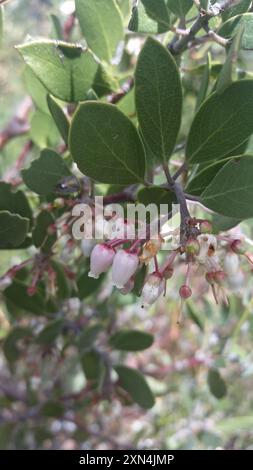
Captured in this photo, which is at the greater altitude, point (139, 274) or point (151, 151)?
point (151, 151)

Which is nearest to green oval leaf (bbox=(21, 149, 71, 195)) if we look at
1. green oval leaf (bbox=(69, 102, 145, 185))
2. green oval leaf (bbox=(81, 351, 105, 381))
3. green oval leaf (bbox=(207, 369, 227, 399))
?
green oval leaf (bbox=(69, 102, 145, 185))

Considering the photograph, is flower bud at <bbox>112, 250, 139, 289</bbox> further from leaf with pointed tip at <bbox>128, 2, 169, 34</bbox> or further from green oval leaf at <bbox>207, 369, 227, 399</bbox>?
green oval leaf at <bbox>207, 369, 227, 399</bbox>

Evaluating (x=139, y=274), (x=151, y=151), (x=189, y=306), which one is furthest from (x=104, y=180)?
(x=189, y=306)

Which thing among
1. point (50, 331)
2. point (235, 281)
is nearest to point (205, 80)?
point (235, 281)

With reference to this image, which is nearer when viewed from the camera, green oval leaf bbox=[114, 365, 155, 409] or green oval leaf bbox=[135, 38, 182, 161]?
green oval leaf bbox=[135, 38, 182, 161]

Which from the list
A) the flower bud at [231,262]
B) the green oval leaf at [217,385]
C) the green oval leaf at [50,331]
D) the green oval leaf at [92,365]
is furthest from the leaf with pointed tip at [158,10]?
the green oval leaf at [217,385]
